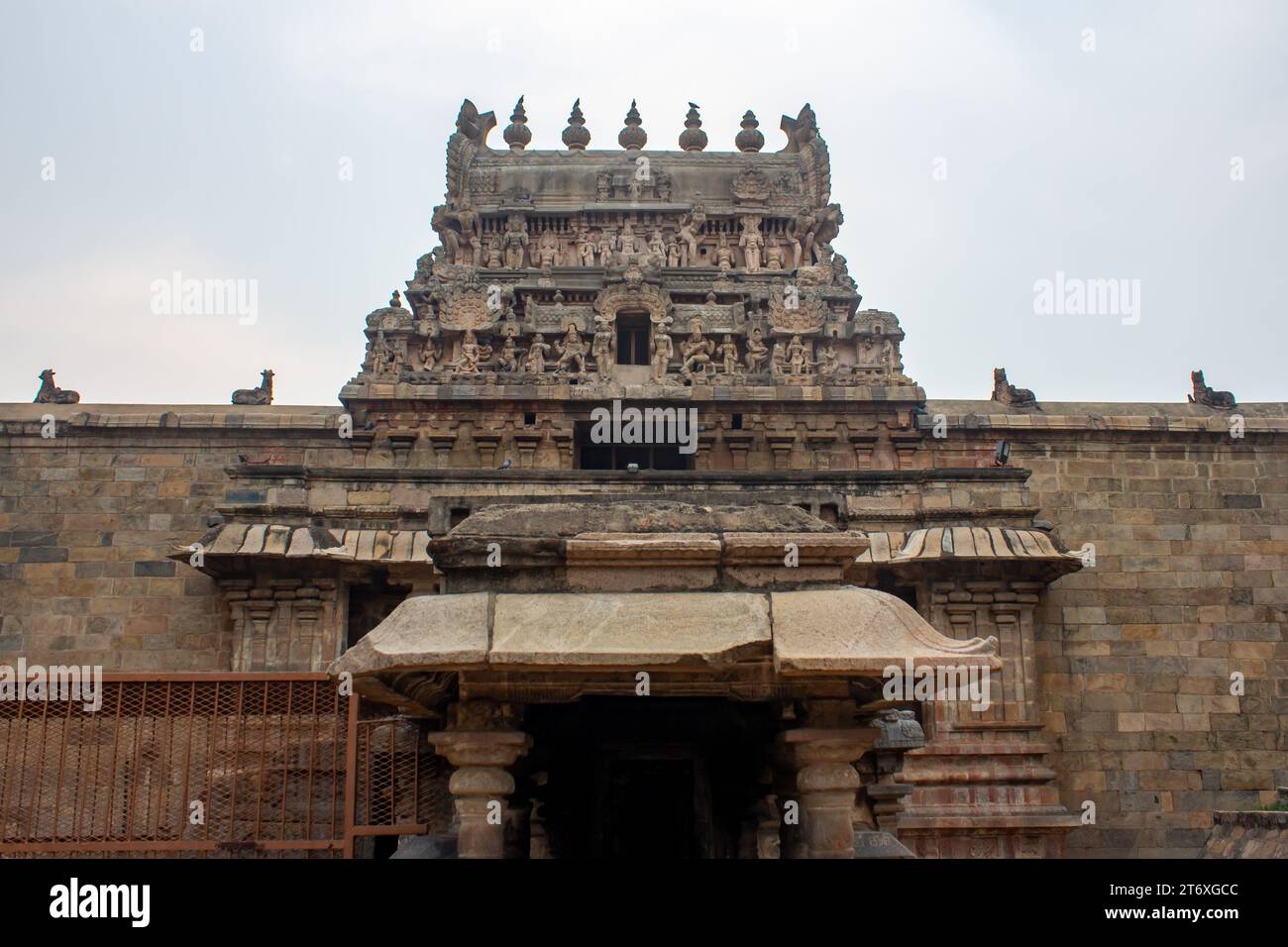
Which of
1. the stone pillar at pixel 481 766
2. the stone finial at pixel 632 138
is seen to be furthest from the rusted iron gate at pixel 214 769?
the stone finial at pixel 632 138

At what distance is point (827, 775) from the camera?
20.0 ft

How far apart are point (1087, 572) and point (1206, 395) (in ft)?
16.8

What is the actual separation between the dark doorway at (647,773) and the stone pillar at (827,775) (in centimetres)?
94

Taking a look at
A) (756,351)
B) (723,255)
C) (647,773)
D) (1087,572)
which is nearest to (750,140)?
(723,255)

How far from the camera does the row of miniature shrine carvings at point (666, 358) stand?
18438 millimetres

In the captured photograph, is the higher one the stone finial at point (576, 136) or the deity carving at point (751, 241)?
the stone finial at point (576, 136)

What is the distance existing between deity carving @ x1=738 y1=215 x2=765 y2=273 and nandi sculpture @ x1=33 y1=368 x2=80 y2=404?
11.8 meters

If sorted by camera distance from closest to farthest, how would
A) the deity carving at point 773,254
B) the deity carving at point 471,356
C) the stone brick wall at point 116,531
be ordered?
the stone brick wall at point 116,531 < the deity carving at point 471,356 < the deity carving at point 773,254

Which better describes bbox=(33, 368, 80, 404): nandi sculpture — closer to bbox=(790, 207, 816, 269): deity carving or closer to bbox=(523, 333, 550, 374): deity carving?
bbox=(523, 333, 550, 374): deity carving

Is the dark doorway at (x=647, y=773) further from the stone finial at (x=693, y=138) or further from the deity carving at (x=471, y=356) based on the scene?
the stone finial at (x=693, y=138)

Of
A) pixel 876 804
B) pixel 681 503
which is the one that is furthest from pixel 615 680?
pixel 876 804

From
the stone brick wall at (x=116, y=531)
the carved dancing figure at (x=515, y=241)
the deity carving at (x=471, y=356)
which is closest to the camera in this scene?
the stone brick wall at (x=116, y=531)
